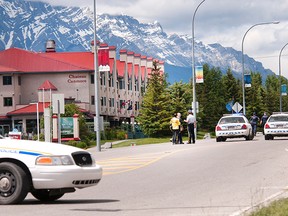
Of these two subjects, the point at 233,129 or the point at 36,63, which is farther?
the point at 36,63

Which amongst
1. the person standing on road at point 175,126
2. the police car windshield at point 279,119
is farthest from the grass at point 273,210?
the police car windshield at point 279,119

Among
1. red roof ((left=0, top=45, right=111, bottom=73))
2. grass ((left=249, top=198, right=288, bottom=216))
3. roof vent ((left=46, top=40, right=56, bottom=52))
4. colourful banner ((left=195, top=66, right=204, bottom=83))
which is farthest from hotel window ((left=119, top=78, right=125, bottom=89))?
grass ((left=249, top=198, right=288, bottom=216))

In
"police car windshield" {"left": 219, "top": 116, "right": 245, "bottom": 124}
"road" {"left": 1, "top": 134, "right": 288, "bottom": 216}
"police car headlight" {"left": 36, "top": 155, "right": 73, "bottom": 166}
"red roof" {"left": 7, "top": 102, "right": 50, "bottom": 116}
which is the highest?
"red roof" {"left": 7, "top": 102, "right": 50, "bottom": 116}

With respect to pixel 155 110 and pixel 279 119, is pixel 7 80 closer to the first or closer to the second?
pixel 155 110

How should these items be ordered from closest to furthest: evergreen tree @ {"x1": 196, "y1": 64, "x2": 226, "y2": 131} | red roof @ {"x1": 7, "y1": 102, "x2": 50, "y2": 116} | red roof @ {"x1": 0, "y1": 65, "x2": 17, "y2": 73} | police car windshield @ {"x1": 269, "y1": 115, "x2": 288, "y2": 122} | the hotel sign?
police car windshield @ {"x1": 269, "y1": 115, "x2": 288, "y2": 122} < red roof @ {"x1": 7, "y1": 102, "x2": 50, "y2": 116} < red roof @ {"x1": 0, "y1": 65, "x2": 17, "y2": 73} < the hotel sign < evergreen tree @ {"x1": 196, "y1": 64, "x2": 226, "y2": 131}

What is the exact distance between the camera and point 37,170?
14.2 meters

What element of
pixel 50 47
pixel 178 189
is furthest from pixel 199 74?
pixel 50 47

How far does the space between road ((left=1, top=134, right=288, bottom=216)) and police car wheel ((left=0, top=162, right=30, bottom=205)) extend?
0.83 feet

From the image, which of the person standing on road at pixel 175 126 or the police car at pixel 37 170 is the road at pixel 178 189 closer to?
the police car at pixel 37 170

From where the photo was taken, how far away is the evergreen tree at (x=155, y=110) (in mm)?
94750

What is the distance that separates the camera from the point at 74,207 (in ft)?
45.1

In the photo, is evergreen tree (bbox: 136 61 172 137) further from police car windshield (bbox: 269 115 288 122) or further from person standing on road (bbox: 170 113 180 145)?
person standing on road (bbox: 170 113 180 145)

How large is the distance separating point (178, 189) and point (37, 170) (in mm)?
3853

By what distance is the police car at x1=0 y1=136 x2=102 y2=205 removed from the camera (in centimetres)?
1405
